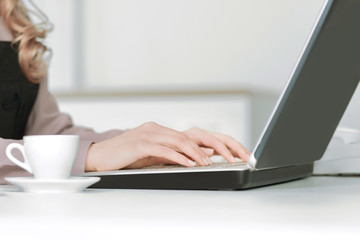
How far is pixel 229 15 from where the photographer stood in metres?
3.23

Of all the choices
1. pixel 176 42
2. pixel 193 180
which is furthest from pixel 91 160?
pixel 176 42

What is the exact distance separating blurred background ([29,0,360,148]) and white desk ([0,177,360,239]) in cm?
203

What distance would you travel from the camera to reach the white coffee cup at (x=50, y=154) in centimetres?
70

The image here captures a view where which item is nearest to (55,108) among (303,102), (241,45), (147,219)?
(303,102)

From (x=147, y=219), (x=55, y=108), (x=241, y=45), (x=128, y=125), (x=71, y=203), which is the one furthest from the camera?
(x=241, y=45)

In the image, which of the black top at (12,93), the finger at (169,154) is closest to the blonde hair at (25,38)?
the black top at (12,93)

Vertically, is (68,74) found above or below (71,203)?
below

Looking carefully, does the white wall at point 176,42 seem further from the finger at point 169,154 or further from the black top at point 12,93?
the finger at point 169,154

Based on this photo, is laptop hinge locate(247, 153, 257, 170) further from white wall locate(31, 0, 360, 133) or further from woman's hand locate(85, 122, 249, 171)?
white wall locate(31, 0, 360, 133)

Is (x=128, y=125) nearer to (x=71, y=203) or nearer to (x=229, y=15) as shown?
(x=229, y=15)

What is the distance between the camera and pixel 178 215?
1.56ft

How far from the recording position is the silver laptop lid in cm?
61

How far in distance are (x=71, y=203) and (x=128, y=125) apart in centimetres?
213

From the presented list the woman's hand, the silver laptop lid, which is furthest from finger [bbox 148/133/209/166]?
the silver laptop lid
